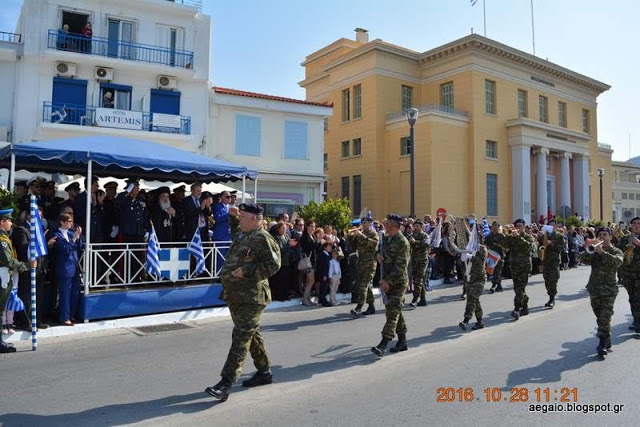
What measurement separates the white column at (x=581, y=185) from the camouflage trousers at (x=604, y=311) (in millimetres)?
37529

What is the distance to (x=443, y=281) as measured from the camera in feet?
51.7

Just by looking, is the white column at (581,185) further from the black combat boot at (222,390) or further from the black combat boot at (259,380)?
the black combat boot at (222,390)

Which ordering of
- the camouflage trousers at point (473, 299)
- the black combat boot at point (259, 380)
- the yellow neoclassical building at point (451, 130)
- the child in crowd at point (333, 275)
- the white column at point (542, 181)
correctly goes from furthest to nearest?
the white column at point (542, 181)
the yellow neoclassical building at point (451, 130)
the child in crowd at point (333, 275)
the camouflage trousers at point (473, 299)
the black combat boot at point (259, 380)

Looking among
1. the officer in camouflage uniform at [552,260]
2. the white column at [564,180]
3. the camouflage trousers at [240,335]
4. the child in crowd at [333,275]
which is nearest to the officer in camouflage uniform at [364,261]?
the child in crowd at [333,275]

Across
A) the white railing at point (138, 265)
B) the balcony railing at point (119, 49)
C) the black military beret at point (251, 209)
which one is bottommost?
the white railing at point (138, 265)

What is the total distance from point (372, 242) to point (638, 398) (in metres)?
5.47

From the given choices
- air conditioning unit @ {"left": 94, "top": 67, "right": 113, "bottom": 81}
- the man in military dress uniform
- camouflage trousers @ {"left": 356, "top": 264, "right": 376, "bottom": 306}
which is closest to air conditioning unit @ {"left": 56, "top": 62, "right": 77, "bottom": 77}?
air conditioning unit @ {"left": 94, "top": 67, "right": 113, "bottom": 81}

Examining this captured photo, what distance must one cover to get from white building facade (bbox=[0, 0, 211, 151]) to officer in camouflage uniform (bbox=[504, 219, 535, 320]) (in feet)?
54.3

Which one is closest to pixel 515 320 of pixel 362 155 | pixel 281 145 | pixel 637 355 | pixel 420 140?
pixel 637 355

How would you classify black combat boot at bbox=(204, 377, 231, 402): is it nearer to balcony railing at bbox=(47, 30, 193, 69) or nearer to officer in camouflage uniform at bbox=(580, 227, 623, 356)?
officer in camouflage uniform at bbox=(580, 227, 623, 356)

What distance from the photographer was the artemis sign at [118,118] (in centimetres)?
2127

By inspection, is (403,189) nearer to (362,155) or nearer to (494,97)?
(362,155)

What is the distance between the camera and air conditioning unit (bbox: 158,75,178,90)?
23.2 metres

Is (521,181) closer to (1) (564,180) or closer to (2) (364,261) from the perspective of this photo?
(1) (564,180)
